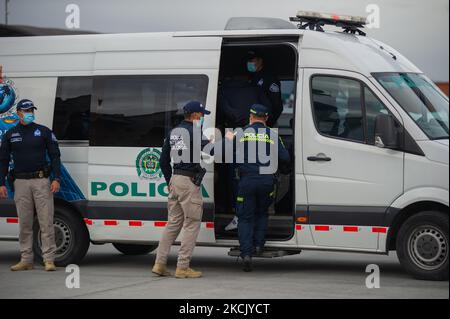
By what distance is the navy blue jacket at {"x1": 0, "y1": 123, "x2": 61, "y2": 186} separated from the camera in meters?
10.9

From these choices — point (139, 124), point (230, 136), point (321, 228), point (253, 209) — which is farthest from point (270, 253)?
point (139, 124)

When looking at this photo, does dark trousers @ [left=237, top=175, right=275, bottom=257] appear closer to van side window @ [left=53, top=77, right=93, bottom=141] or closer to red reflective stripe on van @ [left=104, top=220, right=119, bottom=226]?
red reflective stripe on van @ [left=104, top=220, right=119, bottom=226]

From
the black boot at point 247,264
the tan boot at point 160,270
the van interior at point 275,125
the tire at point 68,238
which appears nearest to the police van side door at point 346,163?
the van interior at point 275,125

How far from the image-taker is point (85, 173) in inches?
439

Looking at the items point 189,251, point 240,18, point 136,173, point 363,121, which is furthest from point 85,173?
point 363,121

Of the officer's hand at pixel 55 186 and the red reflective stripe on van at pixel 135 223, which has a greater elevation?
the officer's hand at pixel 55 186

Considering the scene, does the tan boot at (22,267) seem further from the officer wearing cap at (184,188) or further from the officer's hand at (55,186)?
the officer wearing cap at (184,188)

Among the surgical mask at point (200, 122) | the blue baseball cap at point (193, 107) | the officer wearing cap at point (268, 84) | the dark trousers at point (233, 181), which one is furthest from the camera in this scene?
the officer wearing cap at point (268, 84)

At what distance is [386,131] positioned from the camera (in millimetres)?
9773

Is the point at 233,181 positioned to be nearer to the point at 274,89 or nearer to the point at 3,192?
the point at 274,89

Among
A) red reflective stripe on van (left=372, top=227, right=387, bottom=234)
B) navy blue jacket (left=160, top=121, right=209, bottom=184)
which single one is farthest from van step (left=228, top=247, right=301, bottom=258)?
navy blue jacket (left=160, top=121, right=209, bottom=184)

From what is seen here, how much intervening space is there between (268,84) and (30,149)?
9.45 feet

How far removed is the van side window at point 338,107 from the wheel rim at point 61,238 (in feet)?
10.6

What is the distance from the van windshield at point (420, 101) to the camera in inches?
394
